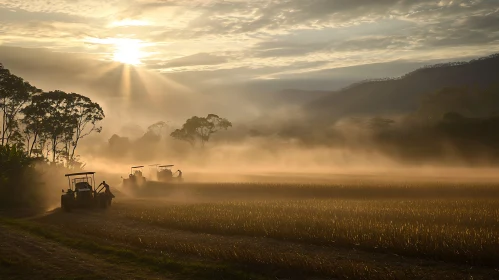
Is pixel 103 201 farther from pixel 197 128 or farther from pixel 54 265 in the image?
pixel 197 128

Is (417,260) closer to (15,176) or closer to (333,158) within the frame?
(15,176)

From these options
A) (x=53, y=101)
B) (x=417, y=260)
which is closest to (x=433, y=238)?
(x=417, y=260)

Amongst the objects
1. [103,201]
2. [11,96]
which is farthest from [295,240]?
[11,96]

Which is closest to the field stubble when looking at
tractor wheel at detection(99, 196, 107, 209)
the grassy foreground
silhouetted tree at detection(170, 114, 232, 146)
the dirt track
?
the grassy foreground

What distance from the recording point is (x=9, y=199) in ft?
165

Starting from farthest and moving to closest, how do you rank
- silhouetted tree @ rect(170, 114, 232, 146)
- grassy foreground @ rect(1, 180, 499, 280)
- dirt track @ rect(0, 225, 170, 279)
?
silhouetted tree @ rect(170, 114, 232, 146), dirt track @ rect(0, 225, 170, 279), grassy foreground @ rect(1, 180, 499, 280)

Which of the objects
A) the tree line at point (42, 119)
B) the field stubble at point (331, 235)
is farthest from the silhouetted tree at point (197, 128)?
the field stubble at point (331, 235)

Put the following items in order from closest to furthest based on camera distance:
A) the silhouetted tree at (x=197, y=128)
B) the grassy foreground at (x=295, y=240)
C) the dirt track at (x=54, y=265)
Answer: the grassy foreground at (x=295, y=240), the dirt track at (x=54, y=265), the silhouetted tree at (x=197, y=128)

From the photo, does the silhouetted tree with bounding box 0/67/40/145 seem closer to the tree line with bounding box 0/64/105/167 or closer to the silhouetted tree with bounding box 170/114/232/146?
the tree line with bounding box 0/64/105/167

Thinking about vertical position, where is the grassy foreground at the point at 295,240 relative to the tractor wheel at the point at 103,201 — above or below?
below

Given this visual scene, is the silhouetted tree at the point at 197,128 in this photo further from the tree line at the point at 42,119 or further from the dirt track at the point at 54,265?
the dirt track at the point at 54,265

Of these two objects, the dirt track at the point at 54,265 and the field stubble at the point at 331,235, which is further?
the dirt track at the point at 54,265

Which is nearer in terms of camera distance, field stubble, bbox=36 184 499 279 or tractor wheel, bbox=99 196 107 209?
field stubble, bbox=36 184 499 279

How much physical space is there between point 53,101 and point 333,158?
217 feet
